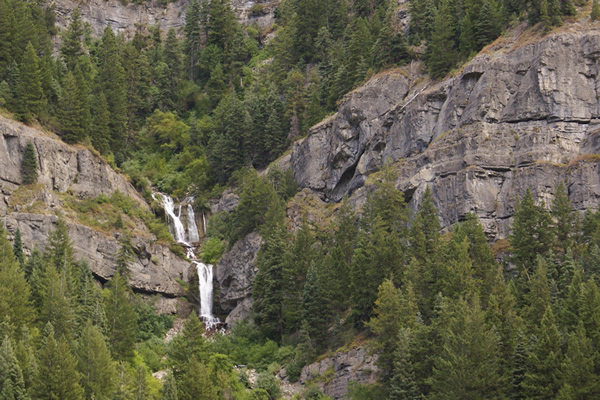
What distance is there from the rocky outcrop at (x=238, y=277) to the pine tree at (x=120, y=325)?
16078 millimetres

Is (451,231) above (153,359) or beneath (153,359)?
above

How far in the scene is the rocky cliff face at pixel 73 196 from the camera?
79.8 meters

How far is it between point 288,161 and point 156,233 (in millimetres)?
18680

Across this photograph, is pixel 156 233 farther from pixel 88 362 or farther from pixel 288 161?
pixel 88 362

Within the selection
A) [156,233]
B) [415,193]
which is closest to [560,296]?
[415,193]

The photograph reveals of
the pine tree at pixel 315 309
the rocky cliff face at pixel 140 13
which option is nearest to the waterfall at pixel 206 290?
Answer: the pine tree at pixel 315 309

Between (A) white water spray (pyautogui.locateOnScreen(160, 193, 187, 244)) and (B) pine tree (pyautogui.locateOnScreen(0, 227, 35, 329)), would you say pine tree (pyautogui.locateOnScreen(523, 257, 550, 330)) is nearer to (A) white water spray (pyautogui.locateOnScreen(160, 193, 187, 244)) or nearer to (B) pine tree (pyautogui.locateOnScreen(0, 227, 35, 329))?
(B) pine tree (pyautogui.locateOnScreen(0, 227, 35, 329))

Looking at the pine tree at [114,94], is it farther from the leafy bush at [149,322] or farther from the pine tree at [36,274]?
the pine tree at [36,274]

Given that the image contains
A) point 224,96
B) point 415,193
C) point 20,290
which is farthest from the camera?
point 224,96

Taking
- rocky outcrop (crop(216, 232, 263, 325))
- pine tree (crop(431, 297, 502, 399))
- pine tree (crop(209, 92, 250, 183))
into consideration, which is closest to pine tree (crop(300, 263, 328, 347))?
rocky outcrop (crop(216, 232, 263, 325))

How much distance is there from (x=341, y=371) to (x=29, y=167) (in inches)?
1585

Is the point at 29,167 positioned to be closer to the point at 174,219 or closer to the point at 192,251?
the point at 174,219

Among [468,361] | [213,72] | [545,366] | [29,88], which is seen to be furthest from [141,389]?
[213,72]

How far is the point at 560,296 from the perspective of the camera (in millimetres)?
58344
